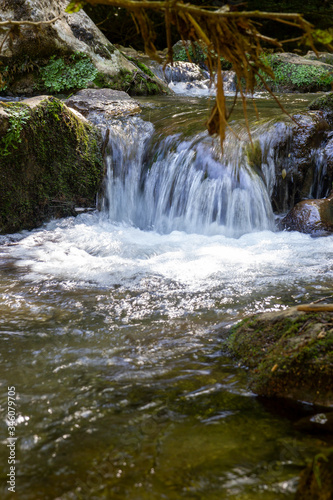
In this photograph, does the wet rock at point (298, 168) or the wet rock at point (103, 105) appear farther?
the wet rock at point (103, 105)

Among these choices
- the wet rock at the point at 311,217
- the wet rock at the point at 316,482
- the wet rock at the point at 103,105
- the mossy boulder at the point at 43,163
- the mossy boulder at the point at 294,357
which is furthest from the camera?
the wet rock at the point at 103,105

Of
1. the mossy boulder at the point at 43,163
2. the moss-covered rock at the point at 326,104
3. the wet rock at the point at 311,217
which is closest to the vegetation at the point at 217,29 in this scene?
the wet rock at the point at 311,217

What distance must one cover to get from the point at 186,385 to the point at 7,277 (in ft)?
9.06

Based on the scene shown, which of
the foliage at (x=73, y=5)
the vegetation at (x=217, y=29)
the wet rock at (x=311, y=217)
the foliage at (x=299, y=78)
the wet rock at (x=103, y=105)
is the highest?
the foliage at (x=299, y=78)

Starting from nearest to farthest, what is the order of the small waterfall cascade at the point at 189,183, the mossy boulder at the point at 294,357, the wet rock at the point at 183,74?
1. the mossy boulder at the point at 294,357
2. the small waterfall cascade at the point at 189,183
3. the wet rock at the point at 183,74

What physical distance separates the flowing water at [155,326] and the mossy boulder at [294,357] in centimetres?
11

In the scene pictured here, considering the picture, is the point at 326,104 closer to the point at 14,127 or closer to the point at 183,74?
the point at 14,127

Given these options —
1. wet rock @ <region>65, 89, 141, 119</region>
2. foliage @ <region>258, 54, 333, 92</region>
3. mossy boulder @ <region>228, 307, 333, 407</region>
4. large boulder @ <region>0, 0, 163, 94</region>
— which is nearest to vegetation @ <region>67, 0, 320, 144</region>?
mossy boulder @ <region>228, 307, 333, 407</region>

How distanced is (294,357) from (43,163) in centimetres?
546

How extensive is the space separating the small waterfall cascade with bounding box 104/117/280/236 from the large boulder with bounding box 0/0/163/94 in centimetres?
440

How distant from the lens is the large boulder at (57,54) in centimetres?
1063

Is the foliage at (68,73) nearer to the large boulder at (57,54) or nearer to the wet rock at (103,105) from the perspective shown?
the large boulder at (57,54)

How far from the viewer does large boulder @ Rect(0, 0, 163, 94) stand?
10.6m

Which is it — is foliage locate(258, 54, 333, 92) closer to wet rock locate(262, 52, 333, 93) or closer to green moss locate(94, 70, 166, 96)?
wet rock locate(262, 52, 333, 93)
